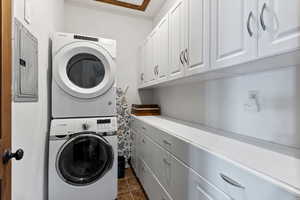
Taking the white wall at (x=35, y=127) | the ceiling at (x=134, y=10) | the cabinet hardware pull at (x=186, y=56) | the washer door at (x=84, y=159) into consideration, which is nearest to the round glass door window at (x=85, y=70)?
the white wall at (x=35, y=127)

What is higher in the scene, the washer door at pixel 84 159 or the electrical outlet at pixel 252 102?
the electrical outlet at pixel 252 102

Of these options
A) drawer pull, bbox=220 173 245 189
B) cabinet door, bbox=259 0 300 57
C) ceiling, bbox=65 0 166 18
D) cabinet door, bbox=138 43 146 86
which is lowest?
drawer pull, bbox=220 173 245 189

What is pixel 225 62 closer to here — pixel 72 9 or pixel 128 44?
pixel 128 44

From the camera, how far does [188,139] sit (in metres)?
1.09

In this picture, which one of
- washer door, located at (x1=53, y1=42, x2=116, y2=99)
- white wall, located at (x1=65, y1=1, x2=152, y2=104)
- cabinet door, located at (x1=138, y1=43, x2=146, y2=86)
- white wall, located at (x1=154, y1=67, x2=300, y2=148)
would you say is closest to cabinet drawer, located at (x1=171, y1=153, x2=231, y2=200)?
white wall, located at (x1=154, y1=67, x2=300, y2=148)

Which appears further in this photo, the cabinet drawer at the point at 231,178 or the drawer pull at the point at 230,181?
the drawer pull at the point at 230,181

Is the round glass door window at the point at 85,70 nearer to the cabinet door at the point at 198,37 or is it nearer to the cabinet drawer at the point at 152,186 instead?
the cabinet door at the point at 198,37

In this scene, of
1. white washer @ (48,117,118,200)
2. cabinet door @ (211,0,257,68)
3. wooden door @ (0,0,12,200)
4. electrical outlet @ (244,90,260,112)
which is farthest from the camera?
Answer: white washer @ (48,117,118,200)

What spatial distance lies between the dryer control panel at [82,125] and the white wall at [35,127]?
111 millimetres

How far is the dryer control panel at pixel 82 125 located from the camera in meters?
1.61

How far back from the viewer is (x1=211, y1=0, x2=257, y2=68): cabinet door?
0.80m

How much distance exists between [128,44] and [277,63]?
244 cm

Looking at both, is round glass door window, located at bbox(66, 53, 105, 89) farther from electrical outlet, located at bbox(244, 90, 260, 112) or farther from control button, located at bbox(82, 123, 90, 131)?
electrical outlet, located at bbox(244, 90, 260, 112)

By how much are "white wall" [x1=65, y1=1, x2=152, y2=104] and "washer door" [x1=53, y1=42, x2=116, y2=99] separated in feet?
3.02
